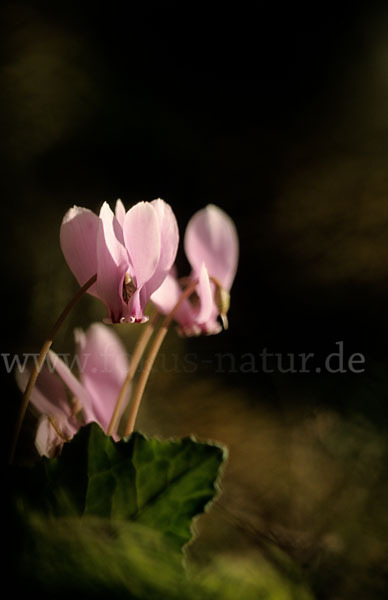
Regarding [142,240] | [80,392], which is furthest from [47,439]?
[142,240]

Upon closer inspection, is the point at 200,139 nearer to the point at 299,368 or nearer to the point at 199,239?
the point at 299,368

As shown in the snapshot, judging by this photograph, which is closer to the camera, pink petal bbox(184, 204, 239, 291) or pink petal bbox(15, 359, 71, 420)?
pink petal bbox(15, 359, 71, 420)

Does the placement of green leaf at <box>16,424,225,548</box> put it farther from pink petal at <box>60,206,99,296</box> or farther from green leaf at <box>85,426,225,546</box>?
pink petal at <box>60,206,99,296</box>

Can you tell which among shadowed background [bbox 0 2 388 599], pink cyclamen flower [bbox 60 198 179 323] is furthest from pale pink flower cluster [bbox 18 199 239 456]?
shadowed background [bbox 0 2 388 599]

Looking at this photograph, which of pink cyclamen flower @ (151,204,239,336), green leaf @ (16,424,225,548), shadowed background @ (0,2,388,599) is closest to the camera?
green leaf @ (16,424,225,548)

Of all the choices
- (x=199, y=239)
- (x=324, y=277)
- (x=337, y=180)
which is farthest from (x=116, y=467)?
(x=337, y=180)

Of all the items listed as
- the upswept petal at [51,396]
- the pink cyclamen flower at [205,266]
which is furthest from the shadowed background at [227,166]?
the upswept petal at [51,396]
